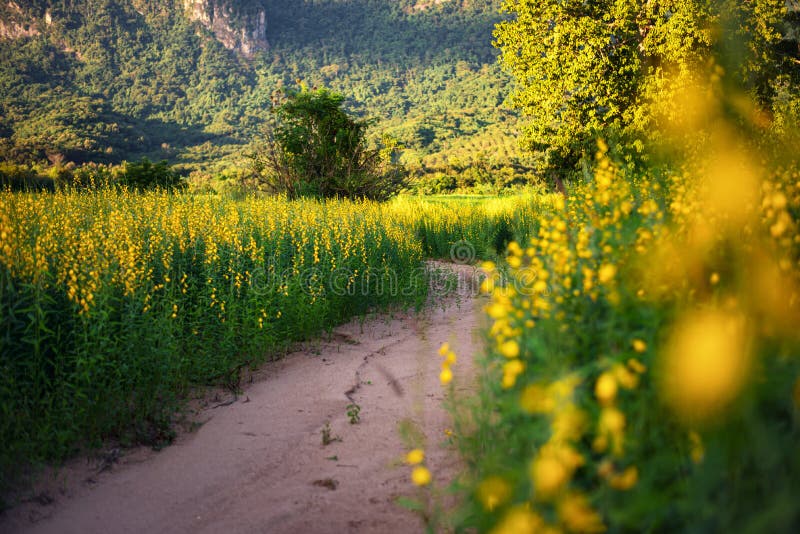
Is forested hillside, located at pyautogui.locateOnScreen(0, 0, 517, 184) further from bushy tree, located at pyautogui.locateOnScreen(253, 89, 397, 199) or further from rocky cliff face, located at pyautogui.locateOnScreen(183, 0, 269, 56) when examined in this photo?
bushy tree, located at pyautogui.locateOnScreen(253, 89, 397, 199)

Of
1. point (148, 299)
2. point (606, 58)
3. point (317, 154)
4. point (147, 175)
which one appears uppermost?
point (606, 58)

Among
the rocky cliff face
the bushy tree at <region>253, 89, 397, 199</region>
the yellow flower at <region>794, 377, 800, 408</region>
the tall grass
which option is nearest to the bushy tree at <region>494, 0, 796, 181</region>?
the bushy tree at <region>253, 89, 397, 199</region>

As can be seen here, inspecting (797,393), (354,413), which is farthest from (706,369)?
(354,413)

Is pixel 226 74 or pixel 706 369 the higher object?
pixel 226 74

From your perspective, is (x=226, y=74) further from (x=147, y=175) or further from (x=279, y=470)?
(x=279, y=470)

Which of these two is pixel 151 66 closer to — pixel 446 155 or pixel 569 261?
pixel 446 155

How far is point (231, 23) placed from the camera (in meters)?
164

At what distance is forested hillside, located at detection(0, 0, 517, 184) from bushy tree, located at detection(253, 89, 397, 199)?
1941mm

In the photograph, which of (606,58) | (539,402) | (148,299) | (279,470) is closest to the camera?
(539,402)

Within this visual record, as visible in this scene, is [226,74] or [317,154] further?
[226,74]

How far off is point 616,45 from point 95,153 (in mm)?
30329

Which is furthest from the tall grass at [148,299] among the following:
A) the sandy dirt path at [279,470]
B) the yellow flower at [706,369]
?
the yellow flower at [706,369]

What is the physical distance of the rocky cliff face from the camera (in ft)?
516

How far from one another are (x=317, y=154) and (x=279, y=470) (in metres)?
15.8
